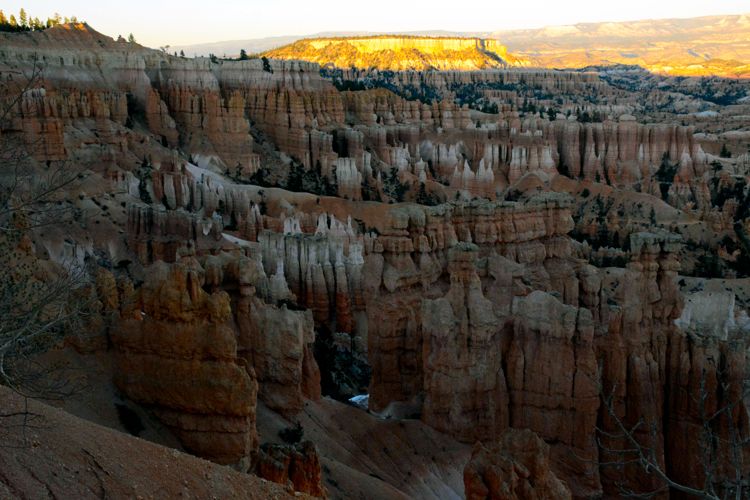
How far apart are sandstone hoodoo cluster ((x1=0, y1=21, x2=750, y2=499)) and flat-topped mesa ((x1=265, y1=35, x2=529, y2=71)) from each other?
315 ft

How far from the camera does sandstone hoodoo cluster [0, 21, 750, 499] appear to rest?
1432 cm

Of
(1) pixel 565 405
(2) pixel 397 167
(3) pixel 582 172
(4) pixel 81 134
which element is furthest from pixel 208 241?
(3) pixel 582 172

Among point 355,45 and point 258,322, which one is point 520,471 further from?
point 355,45

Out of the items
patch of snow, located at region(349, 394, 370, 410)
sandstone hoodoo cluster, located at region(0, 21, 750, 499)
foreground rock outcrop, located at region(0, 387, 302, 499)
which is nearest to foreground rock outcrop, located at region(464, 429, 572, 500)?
sandstone hoodoo cluster, located at region(0, 21, 750, 499)

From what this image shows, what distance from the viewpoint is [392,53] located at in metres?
170

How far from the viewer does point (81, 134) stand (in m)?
44.7

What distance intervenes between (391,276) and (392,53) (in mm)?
152844

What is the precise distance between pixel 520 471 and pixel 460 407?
5.34 m

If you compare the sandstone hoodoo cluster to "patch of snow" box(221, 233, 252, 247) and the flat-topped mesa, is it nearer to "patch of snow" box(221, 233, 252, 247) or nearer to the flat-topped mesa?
"patch of snow" box(221, 233, 252, 247)

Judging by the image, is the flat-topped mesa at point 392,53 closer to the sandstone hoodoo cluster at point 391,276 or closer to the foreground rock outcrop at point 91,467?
the sandstone hoodoo cluster at point 391,276

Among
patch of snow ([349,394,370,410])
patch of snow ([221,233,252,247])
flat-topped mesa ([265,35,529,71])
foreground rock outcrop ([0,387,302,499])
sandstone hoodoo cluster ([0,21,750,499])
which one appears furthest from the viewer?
flat-topped mesa ([265,35,529,71])

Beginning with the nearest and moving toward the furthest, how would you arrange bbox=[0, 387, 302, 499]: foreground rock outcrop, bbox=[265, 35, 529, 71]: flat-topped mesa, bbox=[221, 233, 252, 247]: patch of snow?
bbox=[0, 387, 302, 499]: foreground rock outcrop
bbox=[221, 233, 252, 247]: patch of snow
bbox=[265, 35, 529, 71]: flat-topped mesa

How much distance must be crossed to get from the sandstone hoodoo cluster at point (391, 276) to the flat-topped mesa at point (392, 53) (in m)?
96.0

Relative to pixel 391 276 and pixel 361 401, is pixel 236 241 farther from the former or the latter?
pixel 391 276
